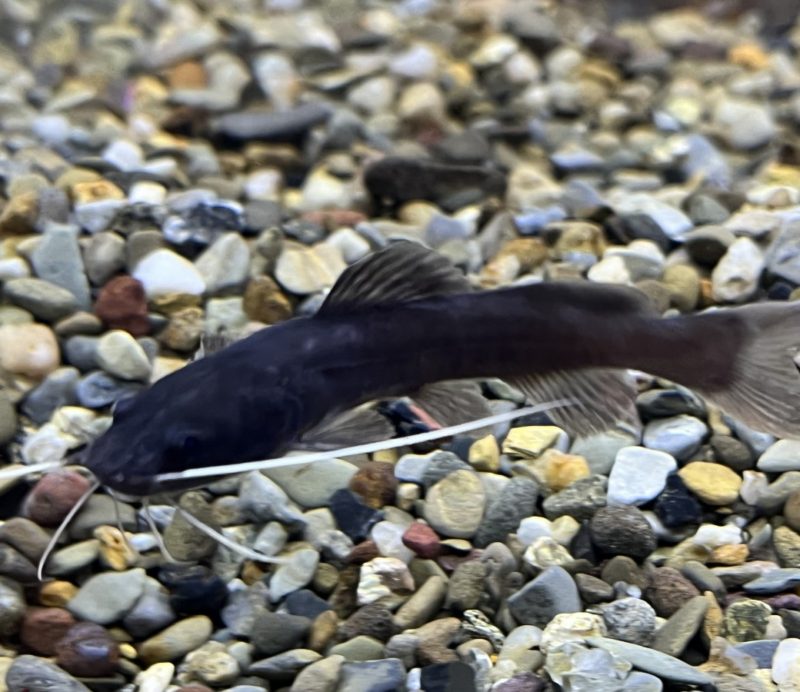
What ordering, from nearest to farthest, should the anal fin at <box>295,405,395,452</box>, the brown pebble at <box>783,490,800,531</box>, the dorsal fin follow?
the anal fin at <box>295,405,395,452</box>
the dorsal fin
the brown pebble at <box>783,490,800,531</box>

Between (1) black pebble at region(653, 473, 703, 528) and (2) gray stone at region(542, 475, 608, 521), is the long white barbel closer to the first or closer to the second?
(2) gray stone at region(542, 475, 608, 521)

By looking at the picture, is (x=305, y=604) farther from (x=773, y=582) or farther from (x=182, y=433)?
(x=773, y=582)

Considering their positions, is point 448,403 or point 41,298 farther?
point 41,298

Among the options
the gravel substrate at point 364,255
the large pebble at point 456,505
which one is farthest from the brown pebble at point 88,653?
the large pebble at point 456,505

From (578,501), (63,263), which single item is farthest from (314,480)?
(63,263)

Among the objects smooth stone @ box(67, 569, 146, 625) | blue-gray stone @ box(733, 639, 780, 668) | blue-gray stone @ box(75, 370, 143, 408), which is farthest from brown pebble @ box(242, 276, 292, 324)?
blue-gray stone @ box(733, 639, 780, 668)

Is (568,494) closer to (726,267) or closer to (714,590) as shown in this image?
(714,590)

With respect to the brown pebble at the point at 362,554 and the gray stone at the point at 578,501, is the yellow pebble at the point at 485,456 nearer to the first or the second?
the gray stone at the point at 578,501
